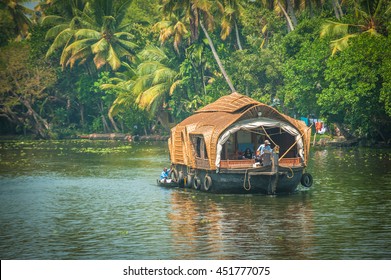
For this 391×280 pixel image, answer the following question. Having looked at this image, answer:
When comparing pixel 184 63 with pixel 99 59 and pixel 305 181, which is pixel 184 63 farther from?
pixel 305 181

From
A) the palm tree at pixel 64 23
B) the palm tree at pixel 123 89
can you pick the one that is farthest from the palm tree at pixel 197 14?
the palm tree at pixel 64 23

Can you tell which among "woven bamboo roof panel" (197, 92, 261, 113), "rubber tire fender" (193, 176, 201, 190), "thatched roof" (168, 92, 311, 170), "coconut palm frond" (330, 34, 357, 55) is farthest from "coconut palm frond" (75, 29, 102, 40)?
"rubber tire fender" (193, 176, 201, 190)

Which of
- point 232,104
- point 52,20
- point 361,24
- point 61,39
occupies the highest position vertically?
point 52,20

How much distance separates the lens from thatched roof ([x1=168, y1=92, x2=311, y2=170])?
28.2 m

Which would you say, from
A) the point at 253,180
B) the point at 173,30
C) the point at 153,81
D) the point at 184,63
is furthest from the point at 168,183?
the point at 184,63

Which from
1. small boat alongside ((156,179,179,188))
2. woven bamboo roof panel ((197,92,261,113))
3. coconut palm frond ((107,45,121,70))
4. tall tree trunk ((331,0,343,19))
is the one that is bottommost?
small boat alongside ((156,179,179,188))

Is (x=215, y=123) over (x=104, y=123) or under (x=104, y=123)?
over

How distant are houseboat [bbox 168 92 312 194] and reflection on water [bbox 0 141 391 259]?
0.53m

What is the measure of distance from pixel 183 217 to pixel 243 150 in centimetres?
675

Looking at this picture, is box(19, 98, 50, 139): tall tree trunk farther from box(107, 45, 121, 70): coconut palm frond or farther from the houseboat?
the houseboat

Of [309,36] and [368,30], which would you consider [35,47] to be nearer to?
[309,36]

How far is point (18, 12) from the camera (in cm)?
7688

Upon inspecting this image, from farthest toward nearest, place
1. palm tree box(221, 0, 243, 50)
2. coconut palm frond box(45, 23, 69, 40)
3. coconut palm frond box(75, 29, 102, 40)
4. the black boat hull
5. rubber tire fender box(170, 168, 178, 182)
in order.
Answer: coconut palm frond box(45, 23, 69, 40), coconut palm frond box(75, 29, 102, 40), palm tree box(221, 0, 243, 50), rubber tire fender box(170, 168, 178, 182), the black boat hull

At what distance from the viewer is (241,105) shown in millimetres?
29156
